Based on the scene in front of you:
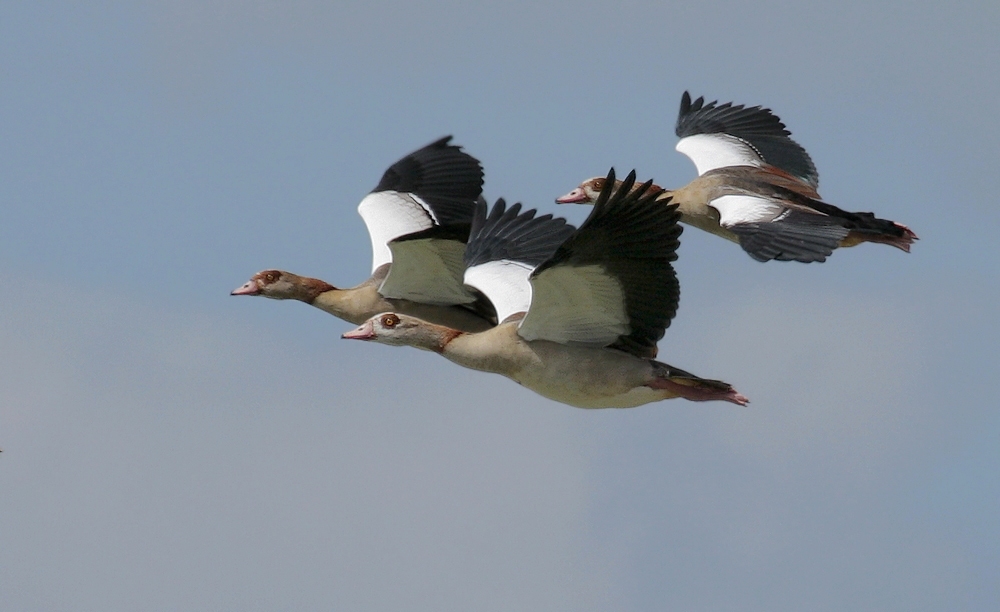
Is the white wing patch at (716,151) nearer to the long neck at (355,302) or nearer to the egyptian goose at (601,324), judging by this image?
Answer: the long neck at (355,302)

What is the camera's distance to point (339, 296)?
1384cm

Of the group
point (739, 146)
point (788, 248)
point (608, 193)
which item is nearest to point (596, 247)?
point (608, 193)

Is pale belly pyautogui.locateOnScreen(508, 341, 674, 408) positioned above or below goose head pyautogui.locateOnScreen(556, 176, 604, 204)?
below

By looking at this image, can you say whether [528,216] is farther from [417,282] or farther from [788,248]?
[788,248]

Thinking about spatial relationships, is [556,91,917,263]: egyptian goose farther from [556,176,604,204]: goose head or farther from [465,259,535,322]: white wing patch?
[465,259,535,322]: white wing patch

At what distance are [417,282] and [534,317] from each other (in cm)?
277

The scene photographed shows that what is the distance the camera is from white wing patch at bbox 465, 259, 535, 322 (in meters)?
11.7

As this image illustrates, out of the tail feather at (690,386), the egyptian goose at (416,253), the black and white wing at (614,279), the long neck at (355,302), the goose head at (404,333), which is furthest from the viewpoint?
the long neck at (355,302)

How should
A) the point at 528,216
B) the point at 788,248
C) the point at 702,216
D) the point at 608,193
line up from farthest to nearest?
1. the point at 702,216
2. the point at 528,216
3. the point at 788,248
4. the point at 608,193

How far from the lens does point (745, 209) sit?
12695 mm

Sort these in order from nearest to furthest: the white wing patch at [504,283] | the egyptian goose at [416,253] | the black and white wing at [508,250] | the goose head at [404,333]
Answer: the goose head at [404,333] < the white wing patch at [504,283] < the black and white wing at [508,250] < the egyptian goose at [416,253]

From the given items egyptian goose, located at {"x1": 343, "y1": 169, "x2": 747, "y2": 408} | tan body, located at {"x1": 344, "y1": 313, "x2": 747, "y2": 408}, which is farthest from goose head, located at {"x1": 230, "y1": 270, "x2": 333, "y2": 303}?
tan body, located at {"x1": 344, "y1": 313, "x2": 747, "y2": 408}

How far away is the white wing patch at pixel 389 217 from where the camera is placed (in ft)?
45.9

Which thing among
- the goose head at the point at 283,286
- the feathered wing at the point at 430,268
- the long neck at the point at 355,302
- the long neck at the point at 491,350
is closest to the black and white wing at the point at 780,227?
the long neck at the point at 491,350
